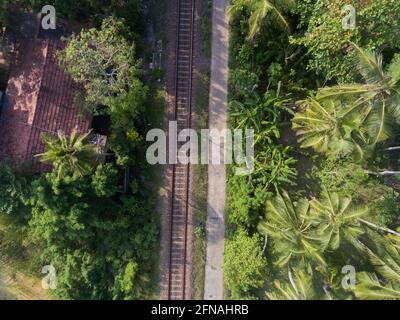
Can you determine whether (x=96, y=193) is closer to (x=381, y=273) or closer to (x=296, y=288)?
(x=296, y=288)

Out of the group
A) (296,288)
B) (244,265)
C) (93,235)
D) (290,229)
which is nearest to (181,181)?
(93,235)

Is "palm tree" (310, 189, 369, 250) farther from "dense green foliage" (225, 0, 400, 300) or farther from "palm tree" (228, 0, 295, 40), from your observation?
"palm tree" (228, 0, 295, 40)

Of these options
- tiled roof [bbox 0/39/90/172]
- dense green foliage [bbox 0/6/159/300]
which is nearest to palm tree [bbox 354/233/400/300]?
dense green foliage [bbox 0/6/159/300]

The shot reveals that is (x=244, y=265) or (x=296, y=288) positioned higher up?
(x=244, y=265)

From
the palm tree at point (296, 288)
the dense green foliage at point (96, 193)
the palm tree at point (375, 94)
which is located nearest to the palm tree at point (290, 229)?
the palm tree at point (296, 288)

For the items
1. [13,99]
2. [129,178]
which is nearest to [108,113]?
[129,178]

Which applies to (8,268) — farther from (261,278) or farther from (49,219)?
(261,278)
